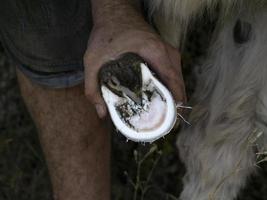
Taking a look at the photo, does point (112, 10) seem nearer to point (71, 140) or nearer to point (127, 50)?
point (127, 50)

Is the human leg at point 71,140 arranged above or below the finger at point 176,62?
below

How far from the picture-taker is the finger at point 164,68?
134 cm

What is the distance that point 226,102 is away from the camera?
163cm

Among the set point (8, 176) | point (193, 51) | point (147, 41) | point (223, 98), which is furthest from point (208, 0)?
point (8, 176)

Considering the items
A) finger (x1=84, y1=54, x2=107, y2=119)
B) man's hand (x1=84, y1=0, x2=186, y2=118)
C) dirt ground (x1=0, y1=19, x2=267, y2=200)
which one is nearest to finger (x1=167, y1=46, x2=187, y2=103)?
man's hand (x1=84, y1=0, x2=186, y2=118)

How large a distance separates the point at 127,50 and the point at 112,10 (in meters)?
0.12

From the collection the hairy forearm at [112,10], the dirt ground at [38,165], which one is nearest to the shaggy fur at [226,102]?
the hairy forearm at [112,10]

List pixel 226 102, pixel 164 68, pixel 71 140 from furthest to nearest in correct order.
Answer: pixel 71 140 → pixel 226 102 → pixel 164 68

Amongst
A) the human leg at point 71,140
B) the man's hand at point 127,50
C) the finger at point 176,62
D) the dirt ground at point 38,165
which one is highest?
the man's hand at point 127,50

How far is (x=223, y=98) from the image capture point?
163 cm

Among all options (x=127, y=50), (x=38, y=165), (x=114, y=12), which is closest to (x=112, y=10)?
(x=114, y=12)

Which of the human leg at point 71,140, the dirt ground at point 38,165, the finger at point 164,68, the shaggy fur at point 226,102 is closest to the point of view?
the finger at point 164,68

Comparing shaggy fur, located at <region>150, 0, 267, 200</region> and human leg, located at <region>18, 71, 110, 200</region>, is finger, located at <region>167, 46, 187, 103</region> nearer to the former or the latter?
shaggy fur, located at <region>150, 0, 267, 200</region>

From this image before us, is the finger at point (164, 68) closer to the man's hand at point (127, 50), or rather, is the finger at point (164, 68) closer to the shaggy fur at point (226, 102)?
the man's hand at point (127, 50)
